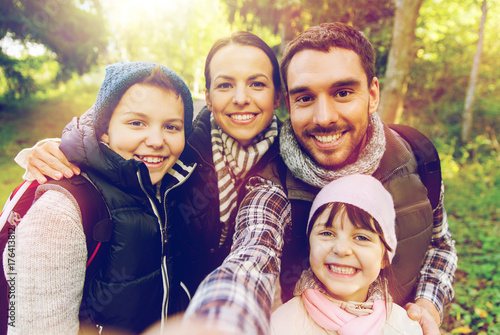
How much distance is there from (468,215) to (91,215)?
21.5 ft

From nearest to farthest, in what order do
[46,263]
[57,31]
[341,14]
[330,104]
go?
[46,263] < [330,104] < [341,14] < [57,31]

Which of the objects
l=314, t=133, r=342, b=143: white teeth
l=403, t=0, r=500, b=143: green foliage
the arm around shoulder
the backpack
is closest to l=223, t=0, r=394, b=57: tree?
l=403, t=0, r=500, b=143: green foliage

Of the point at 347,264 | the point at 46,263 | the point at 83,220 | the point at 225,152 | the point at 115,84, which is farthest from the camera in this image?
the point at 225,152

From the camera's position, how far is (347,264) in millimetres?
1437

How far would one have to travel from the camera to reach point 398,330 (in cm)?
149

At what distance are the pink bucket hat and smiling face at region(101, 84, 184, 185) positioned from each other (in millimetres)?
979

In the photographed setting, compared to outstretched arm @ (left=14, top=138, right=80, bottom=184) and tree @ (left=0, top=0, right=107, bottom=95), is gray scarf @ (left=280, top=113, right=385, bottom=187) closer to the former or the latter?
outstretched arm @ (left=14, top=138, right=80, bottom=184)

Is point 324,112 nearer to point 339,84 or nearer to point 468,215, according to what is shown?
point 339,84

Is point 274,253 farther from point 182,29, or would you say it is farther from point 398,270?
point 182,29

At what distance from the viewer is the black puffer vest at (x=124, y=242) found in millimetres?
1439

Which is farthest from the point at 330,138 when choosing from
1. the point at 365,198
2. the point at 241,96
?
the point at 241,96

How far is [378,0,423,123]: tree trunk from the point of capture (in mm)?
3807

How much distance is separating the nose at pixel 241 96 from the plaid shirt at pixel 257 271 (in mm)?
597

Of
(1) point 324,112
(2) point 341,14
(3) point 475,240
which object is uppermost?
(2) point 341,14
